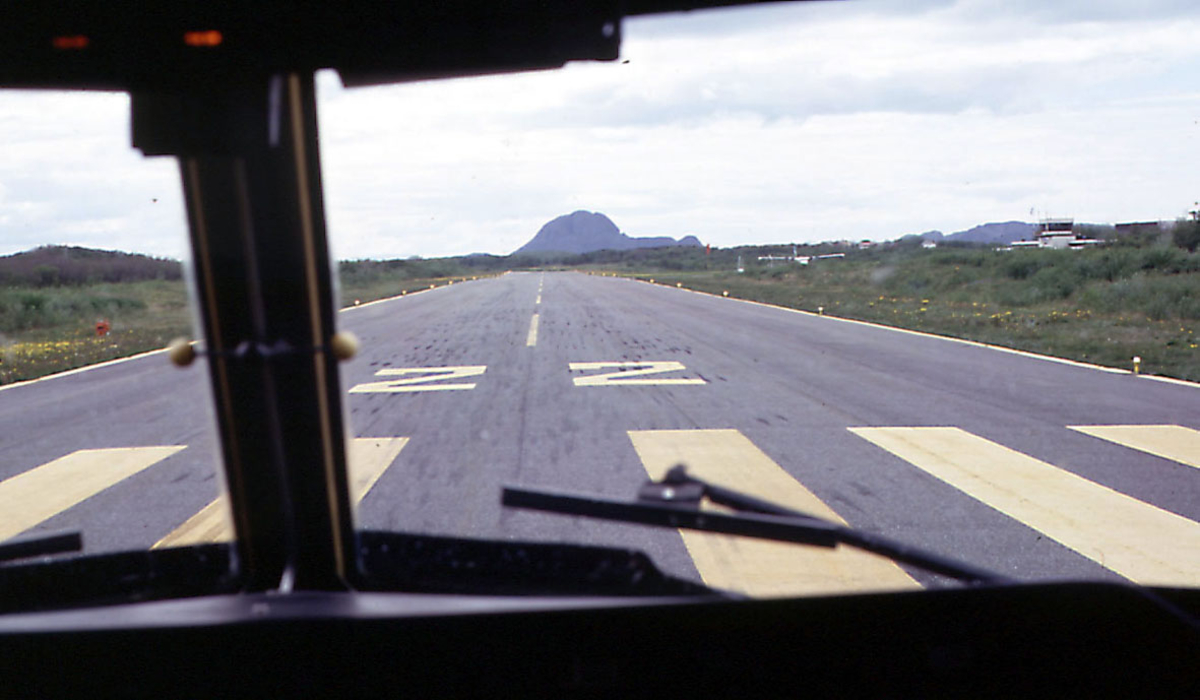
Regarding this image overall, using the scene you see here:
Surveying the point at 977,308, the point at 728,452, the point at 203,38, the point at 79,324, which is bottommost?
the point at 977,308

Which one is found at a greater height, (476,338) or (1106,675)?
(1106,675)

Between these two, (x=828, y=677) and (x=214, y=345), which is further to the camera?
(x=214, y=345)

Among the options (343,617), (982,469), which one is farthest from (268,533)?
(982,469)

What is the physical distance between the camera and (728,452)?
272 inches

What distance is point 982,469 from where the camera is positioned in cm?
631

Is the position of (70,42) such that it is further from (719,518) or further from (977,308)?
(977,308)

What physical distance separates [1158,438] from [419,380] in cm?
831

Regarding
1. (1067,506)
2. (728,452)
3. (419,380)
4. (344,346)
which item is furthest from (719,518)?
(419,380)

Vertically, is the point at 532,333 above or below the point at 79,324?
below

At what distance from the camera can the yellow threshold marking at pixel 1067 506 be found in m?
4.41

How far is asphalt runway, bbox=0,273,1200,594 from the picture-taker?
4.71 meters

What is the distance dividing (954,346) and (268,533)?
14212mm

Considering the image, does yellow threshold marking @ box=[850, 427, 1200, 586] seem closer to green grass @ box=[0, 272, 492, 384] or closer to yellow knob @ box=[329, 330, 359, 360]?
yellow knob @ box=[329, 330, 359, 360]

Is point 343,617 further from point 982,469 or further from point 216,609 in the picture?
point 982,469
